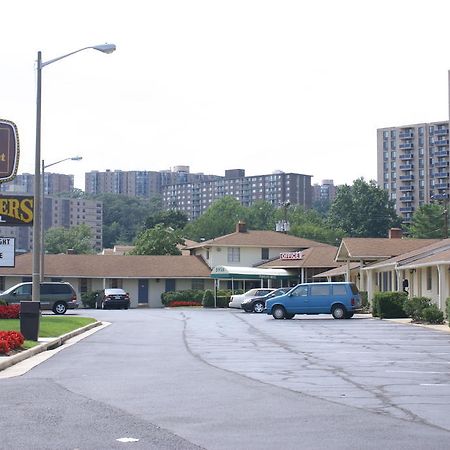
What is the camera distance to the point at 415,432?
10.1 m

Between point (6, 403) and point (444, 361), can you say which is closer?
point (6, 403)

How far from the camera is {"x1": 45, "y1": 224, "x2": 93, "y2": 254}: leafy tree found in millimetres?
135375

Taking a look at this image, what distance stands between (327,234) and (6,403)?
11266cm

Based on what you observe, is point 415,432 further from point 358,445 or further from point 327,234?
point 327,234

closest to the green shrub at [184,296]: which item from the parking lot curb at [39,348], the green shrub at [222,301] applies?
the green shrub at [222,301]

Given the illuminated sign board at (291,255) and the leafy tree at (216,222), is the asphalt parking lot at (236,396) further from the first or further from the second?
the leafy tree at (216,222)

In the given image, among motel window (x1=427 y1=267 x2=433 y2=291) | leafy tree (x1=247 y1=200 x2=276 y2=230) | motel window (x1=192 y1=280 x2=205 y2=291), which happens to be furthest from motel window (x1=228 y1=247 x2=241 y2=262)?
leafy tree (x1=247 y1=200 x2=276 y2=230)

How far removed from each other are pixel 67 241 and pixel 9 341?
4665 inches

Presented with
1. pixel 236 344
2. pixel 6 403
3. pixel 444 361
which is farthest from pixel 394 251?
pixel 6 403

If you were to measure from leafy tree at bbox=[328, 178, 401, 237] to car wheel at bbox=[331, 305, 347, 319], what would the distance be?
90.3 meters

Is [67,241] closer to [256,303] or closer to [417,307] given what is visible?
[256,303]

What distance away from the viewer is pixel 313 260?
239ft

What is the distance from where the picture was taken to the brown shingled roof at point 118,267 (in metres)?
72.2

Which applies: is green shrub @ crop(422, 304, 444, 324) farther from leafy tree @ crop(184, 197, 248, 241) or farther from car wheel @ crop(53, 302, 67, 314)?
leafy tree @ crop(184, 197, 248, 241)
